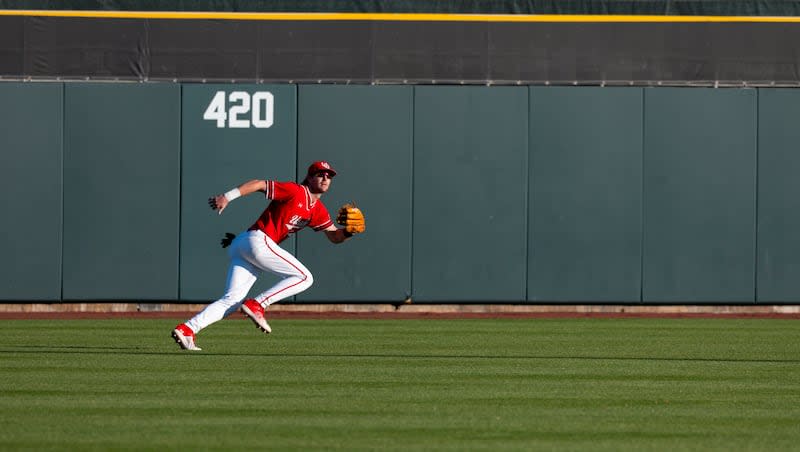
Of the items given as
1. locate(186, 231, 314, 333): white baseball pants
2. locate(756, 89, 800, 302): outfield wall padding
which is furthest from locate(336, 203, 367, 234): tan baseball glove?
locate(756, 89, 800, 302): outfield wall padding

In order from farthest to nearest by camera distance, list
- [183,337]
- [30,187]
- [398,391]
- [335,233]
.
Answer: [30,187] < [335,233] < [183,337] < [398,391]

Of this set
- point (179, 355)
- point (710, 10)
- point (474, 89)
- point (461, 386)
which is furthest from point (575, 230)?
point (461, 386)

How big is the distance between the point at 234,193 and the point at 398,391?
126 inches

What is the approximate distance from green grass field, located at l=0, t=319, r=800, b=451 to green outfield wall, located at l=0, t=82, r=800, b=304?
16.3 ft

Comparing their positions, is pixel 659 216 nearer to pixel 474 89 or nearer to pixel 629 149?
pixel 629 149

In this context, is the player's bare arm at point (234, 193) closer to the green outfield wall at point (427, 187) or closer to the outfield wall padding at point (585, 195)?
the green outfield wall at point (427, 187)

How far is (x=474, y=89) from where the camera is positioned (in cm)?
2080

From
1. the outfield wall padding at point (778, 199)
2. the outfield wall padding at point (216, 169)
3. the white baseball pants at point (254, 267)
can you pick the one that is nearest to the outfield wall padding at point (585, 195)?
the outfield wall padding at point (778, 199)

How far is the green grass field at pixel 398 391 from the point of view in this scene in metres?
7.63

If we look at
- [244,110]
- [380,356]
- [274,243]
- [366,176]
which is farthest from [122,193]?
[380,356]

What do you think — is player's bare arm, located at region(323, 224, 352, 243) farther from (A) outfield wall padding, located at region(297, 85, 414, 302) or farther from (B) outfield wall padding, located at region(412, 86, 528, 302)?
(B) outfield wall padding, located at region(412, 86, 528, 302)

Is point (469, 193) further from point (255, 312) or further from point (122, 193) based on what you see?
point (255, 312)

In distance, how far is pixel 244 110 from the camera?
20688 mm

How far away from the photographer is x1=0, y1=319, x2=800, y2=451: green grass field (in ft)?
25.0
